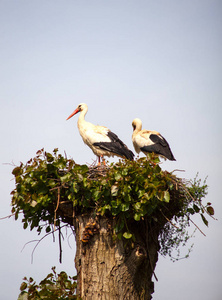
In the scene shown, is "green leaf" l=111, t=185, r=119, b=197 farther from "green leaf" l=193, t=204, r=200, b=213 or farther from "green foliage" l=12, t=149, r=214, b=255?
"green leaf" l=193, t=204, r=200, b=213

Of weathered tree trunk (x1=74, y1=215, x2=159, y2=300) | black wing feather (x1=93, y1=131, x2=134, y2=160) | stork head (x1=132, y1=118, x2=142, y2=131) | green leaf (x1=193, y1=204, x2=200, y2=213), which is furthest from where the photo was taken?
stork head (x1=132, y1=118, x2=142, y2=131)

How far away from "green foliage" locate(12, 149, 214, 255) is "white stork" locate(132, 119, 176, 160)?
2.50 metres

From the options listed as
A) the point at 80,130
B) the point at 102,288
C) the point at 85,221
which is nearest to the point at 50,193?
the point at 85,221

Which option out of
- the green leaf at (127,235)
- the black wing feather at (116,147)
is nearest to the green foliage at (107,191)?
the green leaf at (127,235)

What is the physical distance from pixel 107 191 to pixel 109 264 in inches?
37.1

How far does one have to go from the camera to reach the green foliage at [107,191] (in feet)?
18.0

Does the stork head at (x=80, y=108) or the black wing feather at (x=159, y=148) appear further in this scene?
the stork head at (x=80, y=108)

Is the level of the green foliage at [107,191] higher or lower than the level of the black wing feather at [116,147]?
lower

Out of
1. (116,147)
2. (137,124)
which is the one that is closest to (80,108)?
(137,124)

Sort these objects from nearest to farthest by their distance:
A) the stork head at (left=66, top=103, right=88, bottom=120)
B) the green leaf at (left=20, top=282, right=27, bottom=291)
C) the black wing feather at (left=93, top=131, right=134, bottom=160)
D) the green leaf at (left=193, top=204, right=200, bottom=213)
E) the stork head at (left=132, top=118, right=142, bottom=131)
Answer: the green leaf at (left=20, top=282, right=27, bottom=291), the green leaf at (left=193, top=204, right=200, bottom=213), the black wing feather at (left=93, top=131, right=134, bottom=160), the stork head at (left=132, top=118, right=142, bottom=131), the stork head at (left=66, top=103, right=88, bottom=120)

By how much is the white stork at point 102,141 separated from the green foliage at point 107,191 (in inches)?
90.5

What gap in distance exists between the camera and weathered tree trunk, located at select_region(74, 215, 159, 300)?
18.1 ft

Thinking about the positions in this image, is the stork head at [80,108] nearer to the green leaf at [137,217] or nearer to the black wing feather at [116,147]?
the black wing feather at [116,147]

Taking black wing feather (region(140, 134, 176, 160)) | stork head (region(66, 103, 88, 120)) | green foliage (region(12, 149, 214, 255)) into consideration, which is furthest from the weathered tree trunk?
stork head (region(66, 103, 88, 120))
